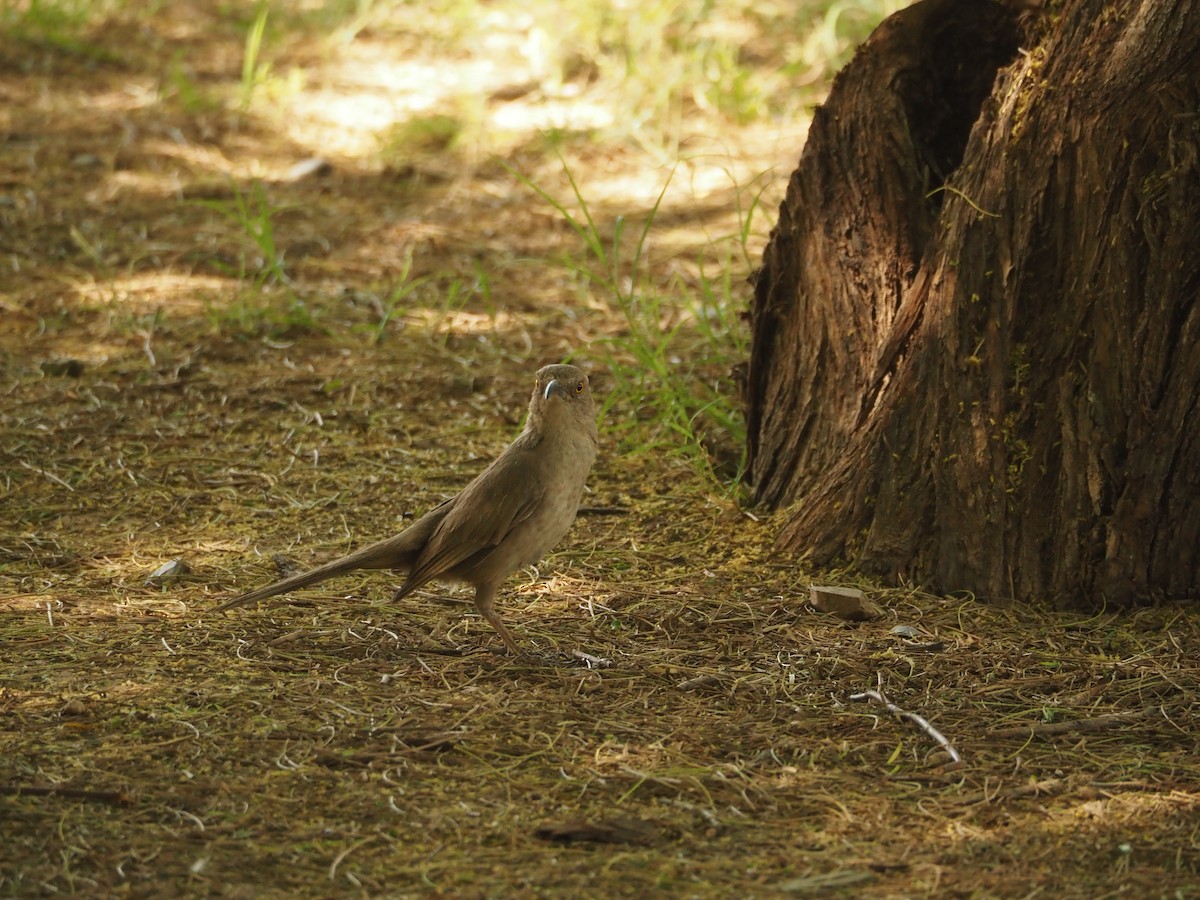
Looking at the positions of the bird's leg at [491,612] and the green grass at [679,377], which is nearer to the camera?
the bird's leg at [491,612]

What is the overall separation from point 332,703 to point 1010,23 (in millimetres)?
3419

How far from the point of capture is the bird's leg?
4449 mm

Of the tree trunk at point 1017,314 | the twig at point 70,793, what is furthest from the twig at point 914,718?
the twig at point 70,793

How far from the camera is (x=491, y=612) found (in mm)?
4547

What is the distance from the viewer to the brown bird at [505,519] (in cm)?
447

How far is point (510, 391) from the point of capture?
688cm

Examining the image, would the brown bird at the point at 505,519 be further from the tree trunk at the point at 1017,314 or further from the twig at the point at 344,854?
the twig at the point at 344,854

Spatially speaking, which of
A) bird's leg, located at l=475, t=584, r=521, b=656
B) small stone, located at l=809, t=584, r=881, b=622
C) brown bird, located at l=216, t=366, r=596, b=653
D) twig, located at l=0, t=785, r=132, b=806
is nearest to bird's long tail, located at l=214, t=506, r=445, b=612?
brown bird, located at l=216, t=366, r=596, b=653

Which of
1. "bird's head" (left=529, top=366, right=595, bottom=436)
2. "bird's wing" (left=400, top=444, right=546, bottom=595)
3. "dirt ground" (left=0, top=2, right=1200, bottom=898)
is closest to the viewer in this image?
"dirt ground" (left=0, top=2, right=1200, bottom=898)

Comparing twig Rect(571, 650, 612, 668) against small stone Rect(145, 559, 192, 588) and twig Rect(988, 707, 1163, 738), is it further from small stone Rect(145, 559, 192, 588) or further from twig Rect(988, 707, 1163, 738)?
small stone Rect(145, 559, 192, 588)

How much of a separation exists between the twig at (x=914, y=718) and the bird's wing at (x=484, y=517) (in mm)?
1180

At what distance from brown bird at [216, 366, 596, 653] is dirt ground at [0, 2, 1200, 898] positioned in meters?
0.22

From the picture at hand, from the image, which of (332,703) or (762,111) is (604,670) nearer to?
(332,703)

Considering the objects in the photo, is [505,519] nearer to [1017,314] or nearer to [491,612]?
[491,612]
